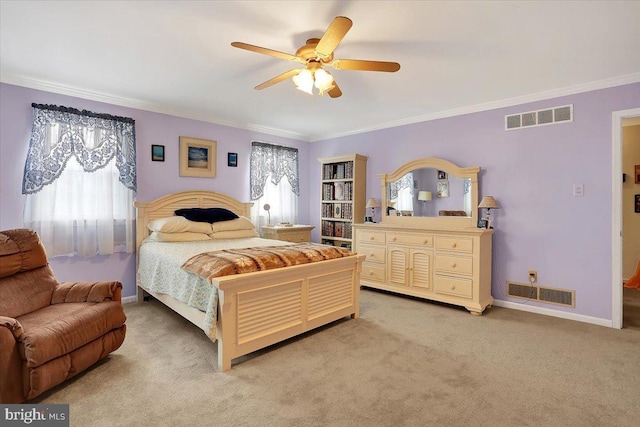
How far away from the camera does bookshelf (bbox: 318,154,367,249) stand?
5000 millimetres

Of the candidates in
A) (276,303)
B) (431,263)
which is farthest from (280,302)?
(431,263)

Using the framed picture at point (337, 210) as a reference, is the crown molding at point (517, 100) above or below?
above

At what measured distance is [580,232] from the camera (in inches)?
131

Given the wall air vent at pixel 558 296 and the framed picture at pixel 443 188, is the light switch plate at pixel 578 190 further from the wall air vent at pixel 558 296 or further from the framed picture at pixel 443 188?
the framed picture at pixel 443 188

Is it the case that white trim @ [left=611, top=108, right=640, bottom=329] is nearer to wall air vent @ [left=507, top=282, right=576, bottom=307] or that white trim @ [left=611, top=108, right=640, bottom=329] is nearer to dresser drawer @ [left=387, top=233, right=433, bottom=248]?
wall air vent @ [left=507, top=282, right=576, bottom=307]

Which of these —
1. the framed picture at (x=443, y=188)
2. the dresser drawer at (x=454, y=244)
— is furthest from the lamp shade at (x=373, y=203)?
the dresser drawer at (x=454, y=244)

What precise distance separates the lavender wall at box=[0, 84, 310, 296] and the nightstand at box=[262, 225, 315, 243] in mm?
623

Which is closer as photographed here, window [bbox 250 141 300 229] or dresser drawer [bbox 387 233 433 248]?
dresser drawer [bbox 387 233 433 248]

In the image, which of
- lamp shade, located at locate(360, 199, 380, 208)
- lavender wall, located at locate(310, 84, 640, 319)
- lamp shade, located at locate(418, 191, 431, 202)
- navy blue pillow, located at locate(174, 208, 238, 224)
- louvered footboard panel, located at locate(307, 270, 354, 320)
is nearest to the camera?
louvered footboard panel, located at locate(307, 270, 354, 320)

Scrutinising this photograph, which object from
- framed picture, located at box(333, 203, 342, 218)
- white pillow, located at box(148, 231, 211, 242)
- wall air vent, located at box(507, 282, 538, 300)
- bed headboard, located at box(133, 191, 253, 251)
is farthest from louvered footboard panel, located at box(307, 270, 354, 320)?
bed headboard, located at box(133, 191, 253, 251)

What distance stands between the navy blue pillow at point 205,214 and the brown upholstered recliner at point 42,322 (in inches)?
62.4

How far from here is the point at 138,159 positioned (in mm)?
4004

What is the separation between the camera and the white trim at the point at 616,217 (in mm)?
3102

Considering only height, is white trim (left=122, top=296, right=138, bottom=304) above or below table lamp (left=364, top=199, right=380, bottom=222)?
below
